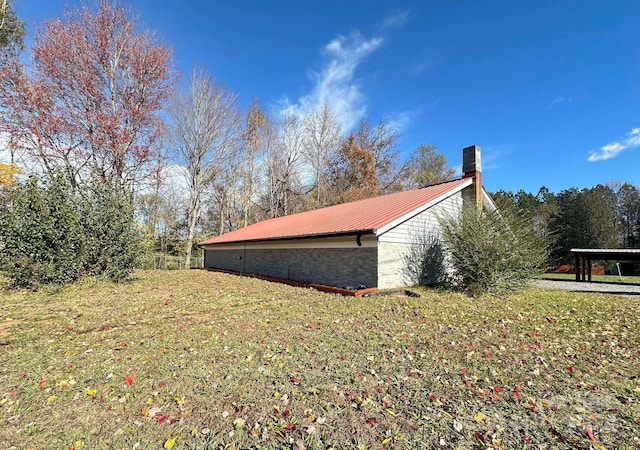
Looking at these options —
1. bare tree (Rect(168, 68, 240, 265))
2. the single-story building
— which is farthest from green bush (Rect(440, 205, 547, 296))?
bare tree (Rect(168, 68, 240, 265))

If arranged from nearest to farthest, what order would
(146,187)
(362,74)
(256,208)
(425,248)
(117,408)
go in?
(117,408), (425,248), (146,187), (362,74), (256,208)

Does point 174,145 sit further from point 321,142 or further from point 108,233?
point 108,233

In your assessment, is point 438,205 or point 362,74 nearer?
point 438,205

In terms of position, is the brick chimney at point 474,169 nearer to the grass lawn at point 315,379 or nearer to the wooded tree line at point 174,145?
the wooded tree line at point 174,145

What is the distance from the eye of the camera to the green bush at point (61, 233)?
8.20 metres

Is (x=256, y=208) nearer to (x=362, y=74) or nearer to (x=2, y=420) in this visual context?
(x=362, y=74)

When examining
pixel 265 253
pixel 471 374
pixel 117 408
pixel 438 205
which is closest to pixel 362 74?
pixel 438 205

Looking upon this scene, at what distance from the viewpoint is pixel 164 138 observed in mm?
18703

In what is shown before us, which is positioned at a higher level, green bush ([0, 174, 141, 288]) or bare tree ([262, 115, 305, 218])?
bare tree ([262, 115, 305, 218])

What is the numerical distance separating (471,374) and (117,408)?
373 centimetres

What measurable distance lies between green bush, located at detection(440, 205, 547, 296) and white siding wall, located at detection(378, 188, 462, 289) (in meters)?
1.29

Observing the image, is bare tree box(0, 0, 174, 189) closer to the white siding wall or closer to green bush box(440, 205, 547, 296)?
the white siding wall

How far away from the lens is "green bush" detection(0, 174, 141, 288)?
8203 millimetres

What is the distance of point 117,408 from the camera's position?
8.98ft
